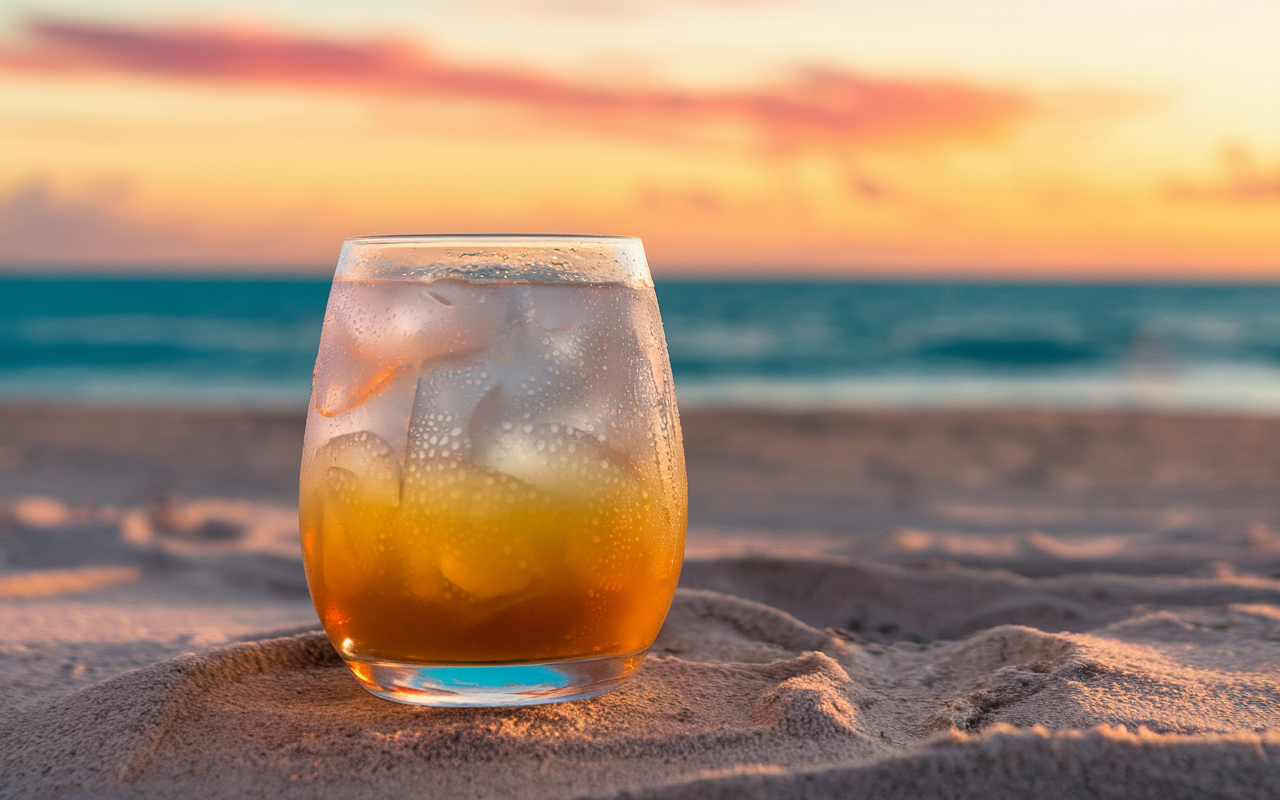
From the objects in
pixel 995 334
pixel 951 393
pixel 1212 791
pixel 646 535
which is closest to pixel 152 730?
pixel 646 535

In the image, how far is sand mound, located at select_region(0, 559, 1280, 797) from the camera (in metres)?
1.15

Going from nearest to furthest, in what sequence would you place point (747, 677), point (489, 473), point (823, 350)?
point (489, 473) < point (747, 677) < point (823, 350)

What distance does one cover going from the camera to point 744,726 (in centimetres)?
141

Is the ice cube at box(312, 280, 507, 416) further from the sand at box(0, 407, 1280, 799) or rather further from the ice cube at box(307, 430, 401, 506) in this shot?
the sand at box(0, 407, 1280, 799)

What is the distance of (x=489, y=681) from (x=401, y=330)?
0.44m

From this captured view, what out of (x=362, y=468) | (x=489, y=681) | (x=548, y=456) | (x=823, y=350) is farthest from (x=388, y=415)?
(x=823, y=350)

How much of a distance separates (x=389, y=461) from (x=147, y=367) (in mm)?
15108

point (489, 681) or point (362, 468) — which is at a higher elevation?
point (362, 468)

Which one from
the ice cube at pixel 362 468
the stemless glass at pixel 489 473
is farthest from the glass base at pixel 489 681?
the ice cube at pixel 362 468

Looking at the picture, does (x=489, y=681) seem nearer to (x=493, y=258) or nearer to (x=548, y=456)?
(x=548, y=456)

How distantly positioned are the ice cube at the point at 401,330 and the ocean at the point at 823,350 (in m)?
8.46

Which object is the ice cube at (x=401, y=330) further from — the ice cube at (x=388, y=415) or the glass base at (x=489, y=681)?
the glass base at (x=489, y=681)

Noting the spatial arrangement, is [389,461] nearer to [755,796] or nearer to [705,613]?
[755,796]

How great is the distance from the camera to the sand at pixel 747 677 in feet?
3.89
